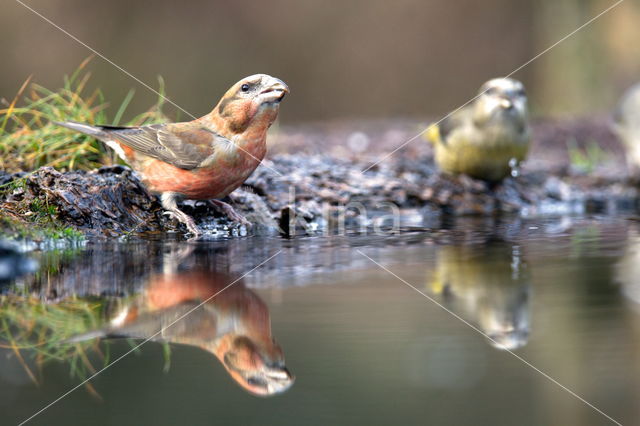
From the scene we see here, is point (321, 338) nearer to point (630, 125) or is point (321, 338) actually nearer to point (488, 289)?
point (488, 289)

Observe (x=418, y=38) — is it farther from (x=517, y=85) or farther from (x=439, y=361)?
(x=439, y=361)

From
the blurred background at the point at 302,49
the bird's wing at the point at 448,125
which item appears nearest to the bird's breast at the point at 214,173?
the bird's wing at the point at 448,125

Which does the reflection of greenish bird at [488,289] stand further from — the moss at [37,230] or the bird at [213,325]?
the moss at [37,230]

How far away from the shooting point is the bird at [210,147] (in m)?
4.69

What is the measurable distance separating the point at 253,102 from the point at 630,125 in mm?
5490

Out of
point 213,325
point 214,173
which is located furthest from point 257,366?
point 214,173

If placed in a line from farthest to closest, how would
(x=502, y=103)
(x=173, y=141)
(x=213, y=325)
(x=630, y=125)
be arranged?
(x=630, y=125) → (x=502, y=103) → (x=173, y=141) → (x=213, y=325)

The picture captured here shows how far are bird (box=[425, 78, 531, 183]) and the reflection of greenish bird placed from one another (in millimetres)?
2152

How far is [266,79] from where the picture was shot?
468 cm

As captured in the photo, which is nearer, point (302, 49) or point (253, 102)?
point (253, 102)

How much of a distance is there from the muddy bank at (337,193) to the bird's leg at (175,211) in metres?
0.15

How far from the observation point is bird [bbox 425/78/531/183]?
653 cm

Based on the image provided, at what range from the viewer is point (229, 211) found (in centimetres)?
529

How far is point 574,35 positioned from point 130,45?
9052mm
